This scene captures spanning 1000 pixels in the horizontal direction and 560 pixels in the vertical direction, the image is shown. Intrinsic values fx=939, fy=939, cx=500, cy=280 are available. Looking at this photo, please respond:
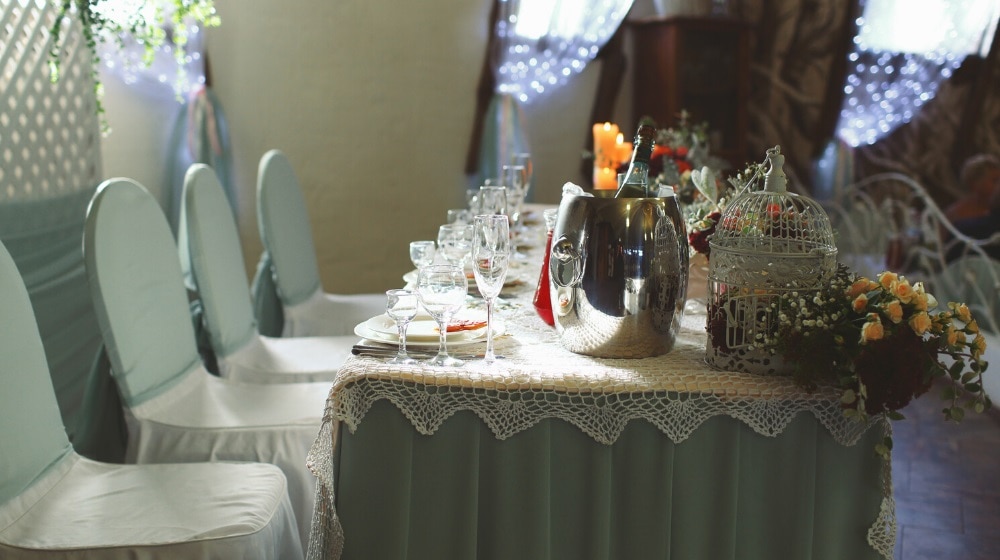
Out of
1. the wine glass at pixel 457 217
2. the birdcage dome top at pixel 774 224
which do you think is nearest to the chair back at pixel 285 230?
the wine glass at pixel 457 217

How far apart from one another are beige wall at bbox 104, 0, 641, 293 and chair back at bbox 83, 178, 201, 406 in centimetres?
207

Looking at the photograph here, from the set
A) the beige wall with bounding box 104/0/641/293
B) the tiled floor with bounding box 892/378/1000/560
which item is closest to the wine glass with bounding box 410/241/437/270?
the tiled floor with bounding box 892/378/1000/560

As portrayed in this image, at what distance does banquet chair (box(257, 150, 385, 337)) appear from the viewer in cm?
283

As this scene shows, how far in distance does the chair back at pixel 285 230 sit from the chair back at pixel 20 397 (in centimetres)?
126

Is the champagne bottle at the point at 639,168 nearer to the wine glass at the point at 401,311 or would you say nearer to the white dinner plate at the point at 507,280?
the wine glass at the point at 401,311

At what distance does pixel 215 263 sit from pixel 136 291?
411mm

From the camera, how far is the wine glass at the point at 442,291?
4.76ft

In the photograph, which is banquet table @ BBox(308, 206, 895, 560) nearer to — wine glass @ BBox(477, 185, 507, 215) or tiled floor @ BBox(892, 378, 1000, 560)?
wine glass @ BBox(477, 185, 507, 215)

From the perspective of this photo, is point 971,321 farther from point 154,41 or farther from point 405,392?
point 154,41

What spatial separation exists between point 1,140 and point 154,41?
2.29 feet

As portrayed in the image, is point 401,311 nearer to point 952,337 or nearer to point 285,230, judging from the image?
point 952,337

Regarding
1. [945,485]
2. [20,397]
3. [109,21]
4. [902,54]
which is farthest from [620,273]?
[902,54]

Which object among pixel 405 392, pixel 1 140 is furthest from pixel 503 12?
pixel 405 392

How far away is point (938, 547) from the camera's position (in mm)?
2596
